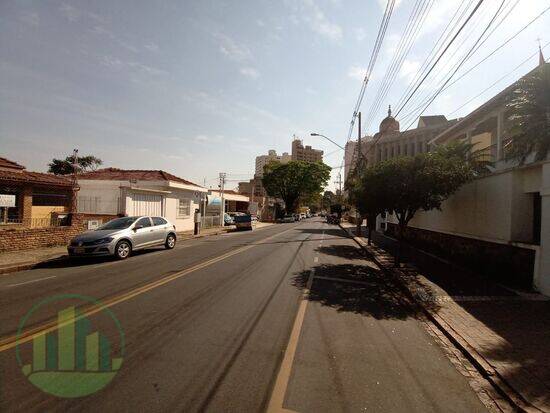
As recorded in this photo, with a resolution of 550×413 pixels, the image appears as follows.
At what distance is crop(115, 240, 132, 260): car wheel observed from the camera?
13070 millimetres

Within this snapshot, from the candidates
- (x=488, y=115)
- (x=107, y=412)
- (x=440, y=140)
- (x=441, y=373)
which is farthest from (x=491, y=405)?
(x=440, y=140)

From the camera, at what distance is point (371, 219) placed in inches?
809

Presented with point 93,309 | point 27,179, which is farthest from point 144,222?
point 93,309

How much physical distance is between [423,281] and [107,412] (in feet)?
30.1

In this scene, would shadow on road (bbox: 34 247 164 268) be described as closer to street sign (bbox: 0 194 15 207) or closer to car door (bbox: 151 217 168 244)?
car door (bbox: 151 217 168 244)

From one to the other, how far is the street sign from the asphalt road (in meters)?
6.98

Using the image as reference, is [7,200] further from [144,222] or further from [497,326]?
[497,326]

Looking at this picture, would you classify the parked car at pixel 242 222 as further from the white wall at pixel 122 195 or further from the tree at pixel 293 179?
the tree at pixel 293 179

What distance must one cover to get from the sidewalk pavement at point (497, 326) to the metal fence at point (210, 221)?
76.0 feet

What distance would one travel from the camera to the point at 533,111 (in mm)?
8359

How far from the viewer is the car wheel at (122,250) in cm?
1307

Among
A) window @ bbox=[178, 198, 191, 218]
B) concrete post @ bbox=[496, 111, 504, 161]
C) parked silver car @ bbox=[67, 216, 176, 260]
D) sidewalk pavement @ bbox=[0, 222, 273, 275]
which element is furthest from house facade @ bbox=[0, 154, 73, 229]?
concrete post @ bbox=[496, 111, 504, 161]

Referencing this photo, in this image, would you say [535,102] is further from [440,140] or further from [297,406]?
[440,140]

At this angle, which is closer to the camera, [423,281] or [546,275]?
[546,275]
